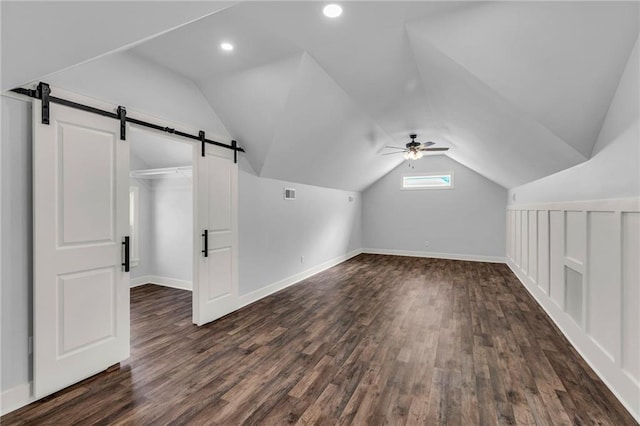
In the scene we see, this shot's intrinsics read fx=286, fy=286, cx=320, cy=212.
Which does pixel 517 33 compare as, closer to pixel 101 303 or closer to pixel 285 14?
pixel 285 14

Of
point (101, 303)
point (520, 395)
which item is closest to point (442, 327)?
point (520, 395)

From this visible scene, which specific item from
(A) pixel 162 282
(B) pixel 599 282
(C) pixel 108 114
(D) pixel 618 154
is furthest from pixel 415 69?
(A) pixel 162 282

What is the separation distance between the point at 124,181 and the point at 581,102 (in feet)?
13.5

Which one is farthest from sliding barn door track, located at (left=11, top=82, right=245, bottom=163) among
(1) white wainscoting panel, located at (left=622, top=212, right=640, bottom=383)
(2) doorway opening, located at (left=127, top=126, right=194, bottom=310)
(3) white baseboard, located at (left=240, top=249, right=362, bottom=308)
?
(1) white wainscoting panel, located at (left=622, top=212, right=640, bottom=383)

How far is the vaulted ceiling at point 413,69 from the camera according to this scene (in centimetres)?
206

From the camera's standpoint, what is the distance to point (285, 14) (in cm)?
227

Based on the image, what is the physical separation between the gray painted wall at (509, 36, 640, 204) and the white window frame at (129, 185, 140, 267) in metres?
6.30

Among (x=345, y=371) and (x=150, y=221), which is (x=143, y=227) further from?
(x=345, y=371)

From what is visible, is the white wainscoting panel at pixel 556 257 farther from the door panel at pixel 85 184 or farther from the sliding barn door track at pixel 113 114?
the door panel at pixel 85 184

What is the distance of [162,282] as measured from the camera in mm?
5328

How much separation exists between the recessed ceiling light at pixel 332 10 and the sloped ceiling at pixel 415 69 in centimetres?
5

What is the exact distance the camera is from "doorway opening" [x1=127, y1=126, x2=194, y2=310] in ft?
16.2

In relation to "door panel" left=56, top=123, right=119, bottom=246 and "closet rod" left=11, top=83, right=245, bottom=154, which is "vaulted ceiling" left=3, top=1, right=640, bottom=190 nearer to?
"closet rod" left=11, top=83, right=245, bottom=154

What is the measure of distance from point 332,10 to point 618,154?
250cm
